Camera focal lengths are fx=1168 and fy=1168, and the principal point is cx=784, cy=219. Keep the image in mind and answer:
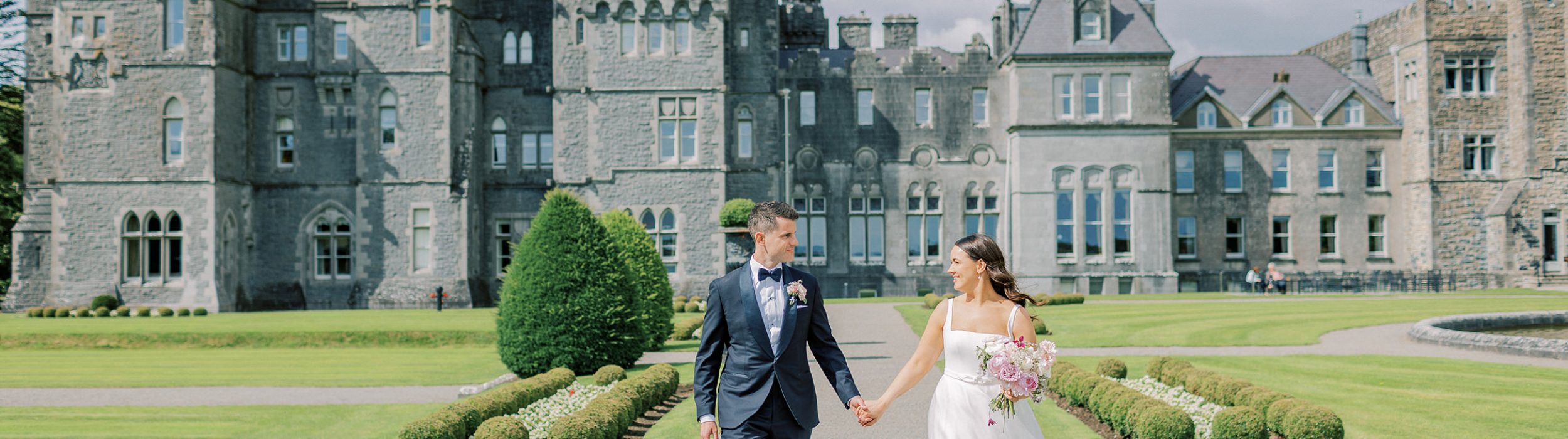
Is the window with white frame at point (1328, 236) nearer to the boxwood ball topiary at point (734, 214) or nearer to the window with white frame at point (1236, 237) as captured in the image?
the window with white frame at point (1236, 237)

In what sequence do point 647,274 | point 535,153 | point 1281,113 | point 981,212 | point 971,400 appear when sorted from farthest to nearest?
point 1281,113 < point 981,212 < point 535,153 < point 647,274 < point 971,400

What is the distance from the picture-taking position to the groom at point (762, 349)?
6438 millimetres

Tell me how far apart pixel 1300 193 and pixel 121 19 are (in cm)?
3972

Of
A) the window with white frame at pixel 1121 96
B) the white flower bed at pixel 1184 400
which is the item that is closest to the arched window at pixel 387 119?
the window with white frame at pixel 1121 96

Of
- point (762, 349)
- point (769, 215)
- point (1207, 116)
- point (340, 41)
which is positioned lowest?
point (762, 349)

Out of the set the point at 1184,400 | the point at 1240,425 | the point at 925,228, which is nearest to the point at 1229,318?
the point at 1184,400

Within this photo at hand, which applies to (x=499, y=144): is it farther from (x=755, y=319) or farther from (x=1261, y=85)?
(x=755, y=319)

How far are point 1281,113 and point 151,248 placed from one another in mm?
38217

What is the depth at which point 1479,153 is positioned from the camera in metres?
41.1

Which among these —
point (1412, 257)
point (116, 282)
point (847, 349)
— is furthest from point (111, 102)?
point (1412, 257)

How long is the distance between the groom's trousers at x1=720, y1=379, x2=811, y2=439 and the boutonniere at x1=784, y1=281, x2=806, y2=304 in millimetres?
465

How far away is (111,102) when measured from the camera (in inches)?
1425

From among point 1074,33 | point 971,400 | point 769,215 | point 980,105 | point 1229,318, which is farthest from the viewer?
point 980,105

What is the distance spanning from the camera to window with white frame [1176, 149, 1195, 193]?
41719 mm
